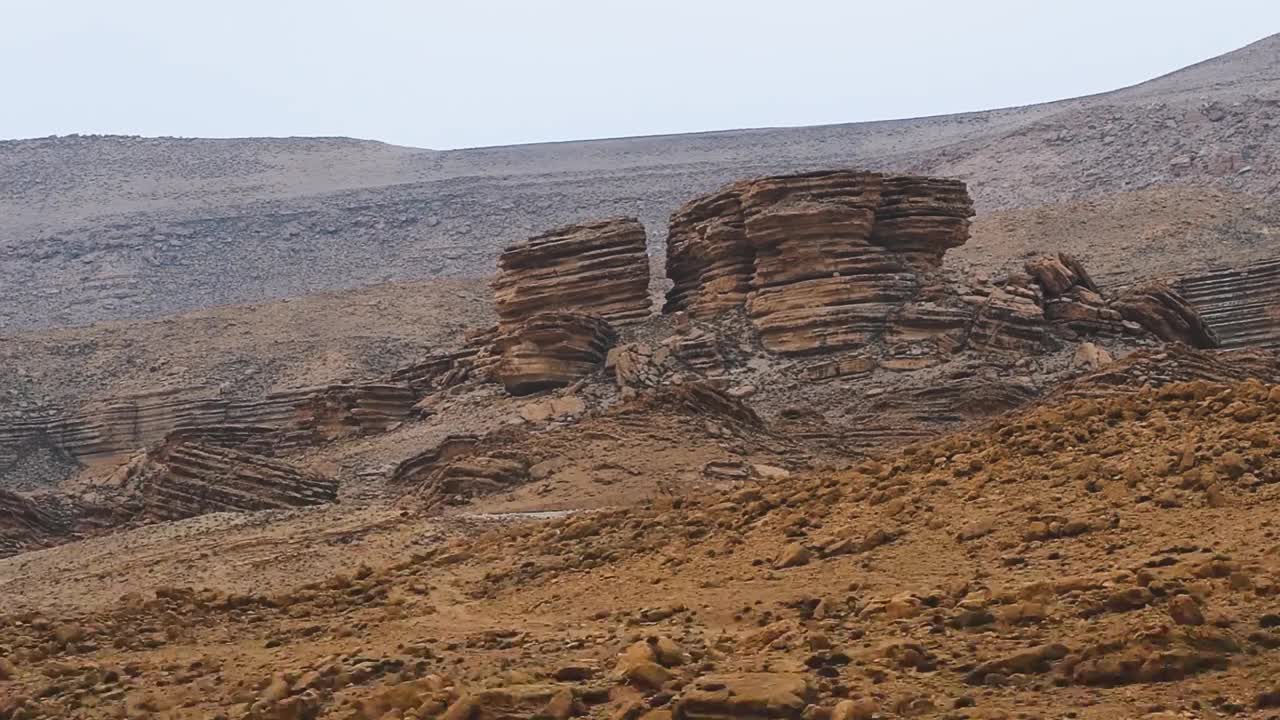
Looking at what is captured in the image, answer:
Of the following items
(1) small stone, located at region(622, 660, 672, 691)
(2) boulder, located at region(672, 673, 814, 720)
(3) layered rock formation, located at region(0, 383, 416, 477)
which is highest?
(2) boulder, located at region(672, 673, 814, 720)

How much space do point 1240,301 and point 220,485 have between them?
913 inches

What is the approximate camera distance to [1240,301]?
141 ft

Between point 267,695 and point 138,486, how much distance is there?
2037 cm

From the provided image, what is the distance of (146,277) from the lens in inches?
3629

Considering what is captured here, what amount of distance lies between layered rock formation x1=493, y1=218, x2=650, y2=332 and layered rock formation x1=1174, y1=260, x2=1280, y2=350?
1183 centimetres

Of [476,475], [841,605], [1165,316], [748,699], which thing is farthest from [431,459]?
[748,699]

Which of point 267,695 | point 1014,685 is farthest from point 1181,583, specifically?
point 267,695

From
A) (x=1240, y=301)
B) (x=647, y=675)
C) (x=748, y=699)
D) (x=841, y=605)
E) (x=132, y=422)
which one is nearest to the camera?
(x=748, y=699)

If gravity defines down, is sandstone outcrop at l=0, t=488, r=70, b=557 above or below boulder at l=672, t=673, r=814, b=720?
below

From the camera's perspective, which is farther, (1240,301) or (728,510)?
(1240,301)

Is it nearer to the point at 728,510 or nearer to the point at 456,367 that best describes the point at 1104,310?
the point at 456,367

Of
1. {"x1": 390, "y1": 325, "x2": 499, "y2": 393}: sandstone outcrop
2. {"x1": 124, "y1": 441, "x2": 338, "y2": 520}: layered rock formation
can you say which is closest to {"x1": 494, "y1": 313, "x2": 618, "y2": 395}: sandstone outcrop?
{"x1": 390, "y1": 325, "x2": 499, "y2": 393}: sandstone outcrop

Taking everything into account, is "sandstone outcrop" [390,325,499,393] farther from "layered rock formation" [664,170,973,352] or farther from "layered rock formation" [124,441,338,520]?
"layered rock formation" [124,441,338,520]

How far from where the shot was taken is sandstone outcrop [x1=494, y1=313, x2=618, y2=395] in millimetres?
34381
